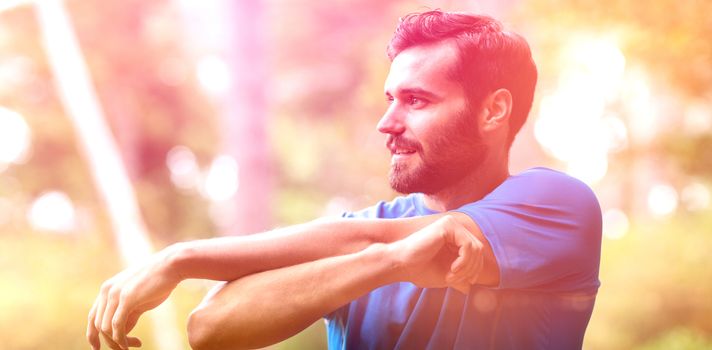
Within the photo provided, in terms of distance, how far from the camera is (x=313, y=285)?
1.25m

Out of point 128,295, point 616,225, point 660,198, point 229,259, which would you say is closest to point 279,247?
point 229,259

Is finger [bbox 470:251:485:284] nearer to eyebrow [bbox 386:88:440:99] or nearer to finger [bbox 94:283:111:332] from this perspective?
eyebrow [bbox 386:88:440:99]

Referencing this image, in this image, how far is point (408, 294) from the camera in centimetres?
143

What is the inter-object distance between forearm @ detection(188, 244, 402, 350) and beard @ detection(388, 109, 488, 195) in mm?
217

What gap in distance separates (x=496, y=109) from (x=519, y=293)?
1.11 feet

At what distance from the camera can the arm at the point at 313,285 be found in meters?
1.24

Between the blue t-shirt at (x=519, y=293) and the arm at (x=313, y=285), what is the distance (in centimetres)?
10

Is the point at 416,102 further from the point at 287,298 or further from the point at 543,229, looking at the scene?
the point at 287,298

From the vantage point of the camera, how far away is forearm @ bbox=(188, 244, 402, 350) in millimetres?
1242

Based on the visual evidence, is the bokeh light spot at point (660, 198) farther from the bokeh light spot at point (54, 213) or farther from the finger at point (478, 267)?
the finger at point (478, 267)

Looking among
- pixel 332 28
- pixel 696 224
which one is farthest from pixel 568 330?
pixel 332 28

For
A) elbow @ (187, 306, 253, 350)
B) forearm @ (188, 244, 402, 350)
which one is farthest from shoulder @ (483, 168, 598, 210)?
elbow @ (187, 306, 253, 350)

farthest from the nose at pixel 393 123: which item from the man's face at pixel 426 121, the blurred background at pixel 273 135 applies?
the blurred background at pixel 273 135

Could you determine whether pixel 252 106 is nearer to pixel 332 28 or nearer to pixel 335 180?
pixel 332 28
